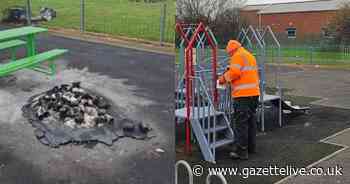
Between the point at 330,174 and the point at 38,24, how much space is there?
1.84m

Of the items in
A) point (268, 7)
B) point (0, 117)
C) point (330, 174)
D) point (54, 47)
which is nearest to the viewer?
point (0, 117)

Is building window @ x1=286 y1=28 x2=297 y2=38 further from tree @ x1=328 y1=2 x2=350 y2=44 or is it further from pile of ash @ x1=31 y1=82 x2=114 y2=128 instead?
pile of ash @ x1=31 y1=82 x2=114 y2=128

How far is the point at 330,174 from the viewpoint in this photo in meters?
2.81

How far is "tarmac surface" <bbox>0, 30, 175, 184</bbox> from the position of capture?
1771 mm

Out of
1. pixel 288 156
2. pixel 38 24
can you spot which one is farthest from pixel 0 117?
pixel 288 156

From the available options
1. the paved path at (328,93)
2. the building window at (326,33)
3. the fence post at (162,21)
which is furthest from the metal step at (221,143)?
the fence post at (162,21)

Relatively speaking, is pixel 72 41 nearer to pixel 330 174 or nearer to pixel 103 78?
pixel 103 78

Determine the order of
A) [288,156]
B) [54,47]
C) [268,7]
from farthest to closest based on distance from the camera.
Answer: [288,156] < [268,7] < [54,47]

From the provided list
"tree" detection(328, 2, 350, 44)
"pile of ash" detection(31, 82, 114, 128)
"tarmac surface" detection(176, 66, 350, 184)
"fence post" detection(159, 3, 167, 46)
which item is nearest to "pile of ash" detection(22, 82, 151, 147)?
"pile of ash" detection(31, 82, 114, 128)

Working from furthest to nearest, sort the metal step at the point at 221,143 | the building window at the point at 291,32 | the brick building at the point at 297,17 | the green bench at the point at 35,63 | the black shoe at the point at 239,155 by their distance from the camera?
the metal step at the point at 221,143
the black shoe at the point at 239,155
the building window at the point at 291,32
the brick building at the point at 297,17
the green bench at the point at 35,63

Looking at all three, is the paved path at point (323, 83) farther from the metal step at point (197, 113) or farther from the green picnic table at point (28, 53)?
the green picnic table at point (28, 53)

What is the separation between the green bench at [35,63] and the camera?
1.77 metres

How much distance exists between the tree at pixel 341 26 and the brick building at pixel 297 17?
0.10 ft

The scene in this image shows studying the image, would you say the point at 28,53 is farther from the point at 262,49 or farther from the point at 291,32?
the point at 262,49
